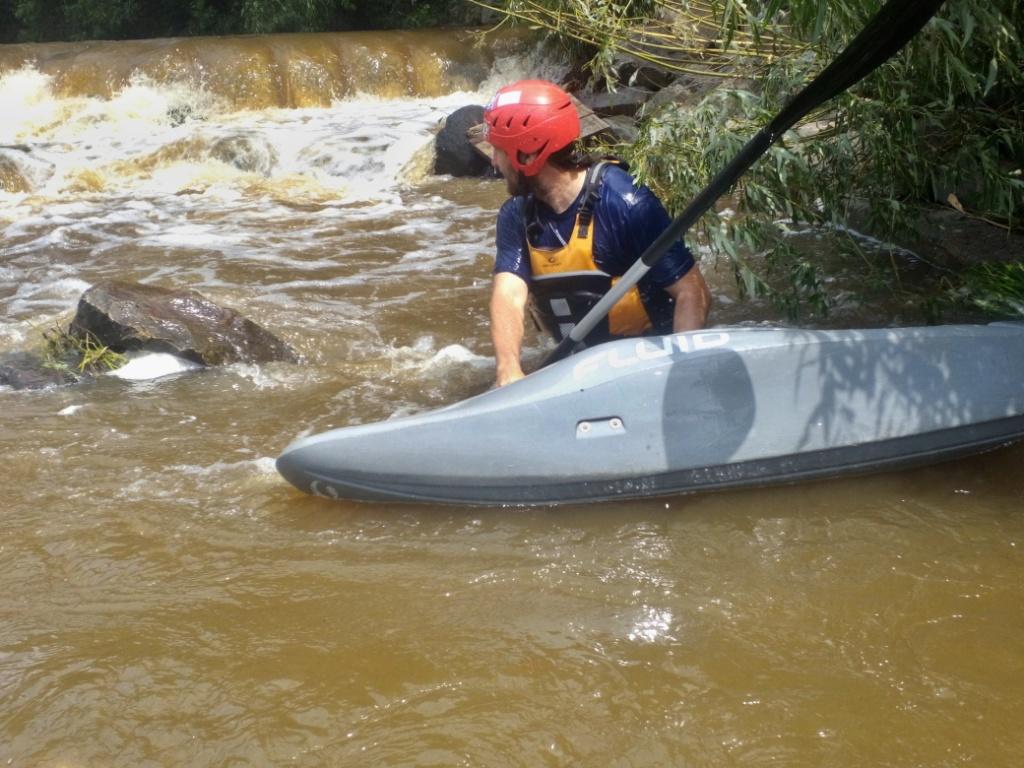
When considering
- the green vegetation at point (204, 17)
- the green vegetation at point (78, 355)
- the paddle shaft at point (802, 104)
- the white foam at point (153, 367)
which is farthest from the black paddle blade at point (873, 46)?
the green vegetation at point (204, 17)

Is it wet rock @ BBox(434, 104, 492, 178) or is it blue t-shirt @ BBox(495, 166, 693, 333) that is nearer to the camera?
blue t-shirt @ BBox(495, 166, 693, 333)

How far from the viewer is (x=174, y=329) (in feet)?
15.4

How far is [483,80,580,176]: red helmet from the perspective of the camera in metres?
3.13

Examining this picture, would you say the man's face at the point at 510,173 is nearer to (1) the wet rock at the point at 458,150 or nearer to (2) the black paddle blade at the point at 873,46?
(2) the black paddle blade at the point at 873,46

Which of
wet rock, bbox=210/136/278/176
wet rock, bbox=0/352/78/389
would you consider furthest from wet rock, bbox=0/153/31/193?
wet rock, bbox=0/352/78/389

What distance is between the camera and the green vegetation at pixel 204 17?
15.1m

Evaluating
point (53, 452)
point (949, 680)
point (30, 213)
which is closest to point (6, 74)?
point (30, 213)

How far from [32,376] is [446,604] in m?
2.74

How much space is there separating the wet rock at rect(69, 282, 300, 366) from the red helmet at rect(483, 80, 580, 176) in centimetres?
189

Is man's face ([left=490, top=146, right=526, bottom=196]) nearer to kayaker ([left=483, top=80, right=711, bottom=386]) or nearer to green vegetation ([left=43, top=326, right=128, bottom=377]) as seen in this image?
kayaker ([left=483, top=80, right=711, bottom=386])

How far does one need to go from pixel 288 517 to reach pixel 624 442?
98 cm

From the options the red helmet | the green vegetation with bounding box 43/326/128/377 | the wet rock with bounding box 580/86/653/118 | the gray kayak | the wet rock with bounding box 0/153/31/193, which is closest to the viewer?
the gray kayak

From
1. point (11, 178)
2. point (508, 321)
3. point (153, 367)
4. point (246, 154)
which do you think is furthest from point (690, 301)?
point (11, 178)

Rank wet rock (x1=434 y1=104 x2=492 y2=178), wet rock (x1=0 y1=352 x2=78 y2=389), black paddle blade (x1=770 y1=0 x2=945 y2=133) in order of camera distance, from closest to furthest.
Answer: black paddle blade (x1=770 y1=0 x2=945 y2=133) < wet rock (x1=0 y1=352 x2=78 y2=389) < wet rock (x1=434 y1=104 x2=492 y2=178)
